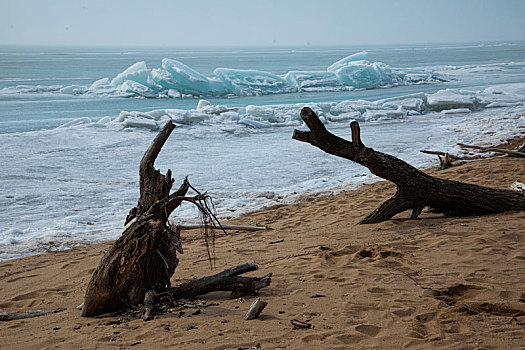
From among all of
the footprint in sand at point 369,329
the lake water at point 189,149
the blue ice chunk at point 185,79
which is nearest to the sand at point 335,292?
the footprint in sand at point 369,329

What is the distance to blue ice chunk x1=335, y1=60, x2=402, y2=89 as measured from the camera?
3456 cm

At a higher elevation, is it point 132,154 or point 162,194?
point 162,194

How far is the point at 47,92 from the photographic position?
32500 millimetres

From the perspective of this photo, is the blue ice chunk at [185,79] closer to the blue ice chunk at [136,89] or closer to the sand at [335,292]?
the blue ice chunk at [136,89]

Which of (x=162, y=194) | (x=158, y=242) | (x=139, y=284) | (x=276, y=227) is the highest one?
(x=162, y=194)

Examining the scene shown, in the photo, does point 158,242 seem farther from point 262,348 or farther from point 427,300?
point 427,300

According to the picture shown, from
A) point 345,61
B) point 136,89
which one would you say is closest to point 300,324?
point 136,89

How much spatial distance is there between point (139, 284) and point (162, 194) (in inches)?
27.3

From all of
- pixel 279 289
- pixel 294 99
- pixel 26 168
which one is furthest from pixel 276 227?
pixel 294 99

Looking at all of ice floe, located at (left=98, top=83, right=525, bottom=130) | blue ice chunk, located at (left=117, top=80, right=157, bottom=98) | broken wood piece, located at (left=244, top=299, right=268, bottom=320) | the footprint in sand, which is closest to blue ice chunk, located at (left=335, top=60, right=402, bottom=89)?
ice floe, located at (left=98, top=83, right=525, bottom=130)

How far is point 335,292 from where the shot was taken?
3.93m

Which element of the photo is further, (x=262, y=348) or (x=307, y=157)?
(x=307, y=157)

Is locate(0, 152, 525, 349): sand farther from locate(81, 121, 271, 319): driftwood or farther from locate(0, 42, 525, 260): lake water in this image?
locate(0, 42, 525, 260): lake water

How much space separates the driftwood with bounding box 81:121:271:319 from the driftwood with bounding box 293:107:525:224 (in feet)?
6.72
